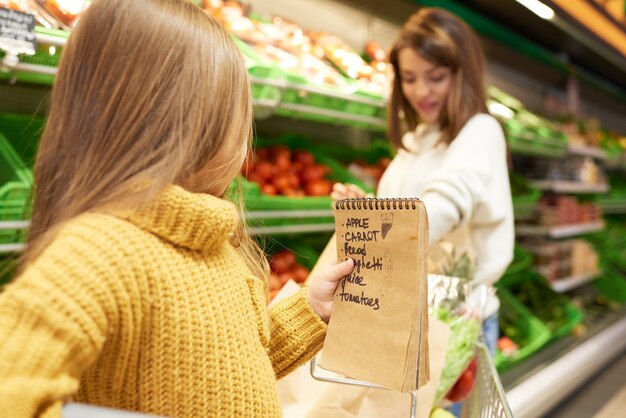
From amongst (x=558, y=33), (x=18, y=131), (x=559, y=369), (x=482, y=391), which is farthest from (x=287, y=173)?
(x=558, y=33)

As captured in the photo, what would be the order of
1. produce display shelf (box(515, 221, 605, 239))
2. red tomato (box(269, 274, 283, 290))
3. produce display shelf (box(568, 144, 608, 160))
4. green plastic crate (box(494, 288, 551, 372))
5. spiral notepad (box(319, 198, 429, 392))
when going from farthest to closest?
produce display shelf (box(568, 144, 608, 160)), produce display shelf (box(515, 221, 605, 239)), green plastic crate (box(494, 288, 551, 372)), red tomato (box(269, 274, 283, 290)), spiral notepad (box(319, 198, 429, 392))

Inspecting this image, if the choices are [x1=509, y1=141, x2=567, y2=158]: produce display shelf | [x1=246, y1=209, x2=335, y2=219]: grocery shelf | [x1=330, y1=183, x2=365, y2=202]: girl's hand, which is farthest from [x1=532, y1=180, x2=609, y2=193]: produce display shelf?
[x1=330, y1=183, x2=365, y2=202]: girl's hand

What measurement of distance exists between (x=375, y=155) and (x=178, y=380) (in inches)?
96.3

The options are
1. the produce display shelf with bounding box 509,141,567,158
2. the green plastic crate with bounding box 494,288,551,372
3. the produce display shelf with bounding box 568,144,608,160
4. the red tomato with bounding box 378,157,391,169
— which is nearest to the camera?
the red tomato with bounding box 378,157,391,169

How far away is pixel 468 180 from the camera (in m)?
1.80

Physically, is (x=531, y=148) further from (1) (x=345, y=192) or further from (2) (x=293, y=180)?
(1) (x=345, y=192)

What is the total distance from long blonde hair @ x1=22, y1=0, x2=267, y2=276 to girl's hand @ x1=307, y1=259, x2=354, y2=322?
340mm

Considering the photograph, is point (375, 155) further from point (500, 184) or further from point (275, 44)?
point (500, 184)

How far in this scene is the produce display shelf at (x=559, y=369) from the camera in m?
2.79

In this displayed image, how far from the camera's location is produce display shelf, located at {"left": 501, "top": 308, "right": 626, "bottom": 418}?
279cm

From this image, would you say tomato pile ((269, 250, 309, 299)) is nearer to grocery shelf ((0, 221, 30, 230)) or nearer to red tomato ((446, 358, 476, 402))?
red tomato ((446, 358, 476, 402))

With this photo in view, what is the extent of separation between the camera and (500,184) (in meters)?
1.92

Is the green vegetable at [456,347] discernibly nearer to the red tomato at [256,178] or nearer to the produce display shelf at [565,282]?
the red tomato at [256,178]

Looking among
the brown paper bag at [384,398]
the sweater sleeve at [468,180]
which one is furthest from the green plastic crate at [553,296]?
the brown paper bag at [384,398]
